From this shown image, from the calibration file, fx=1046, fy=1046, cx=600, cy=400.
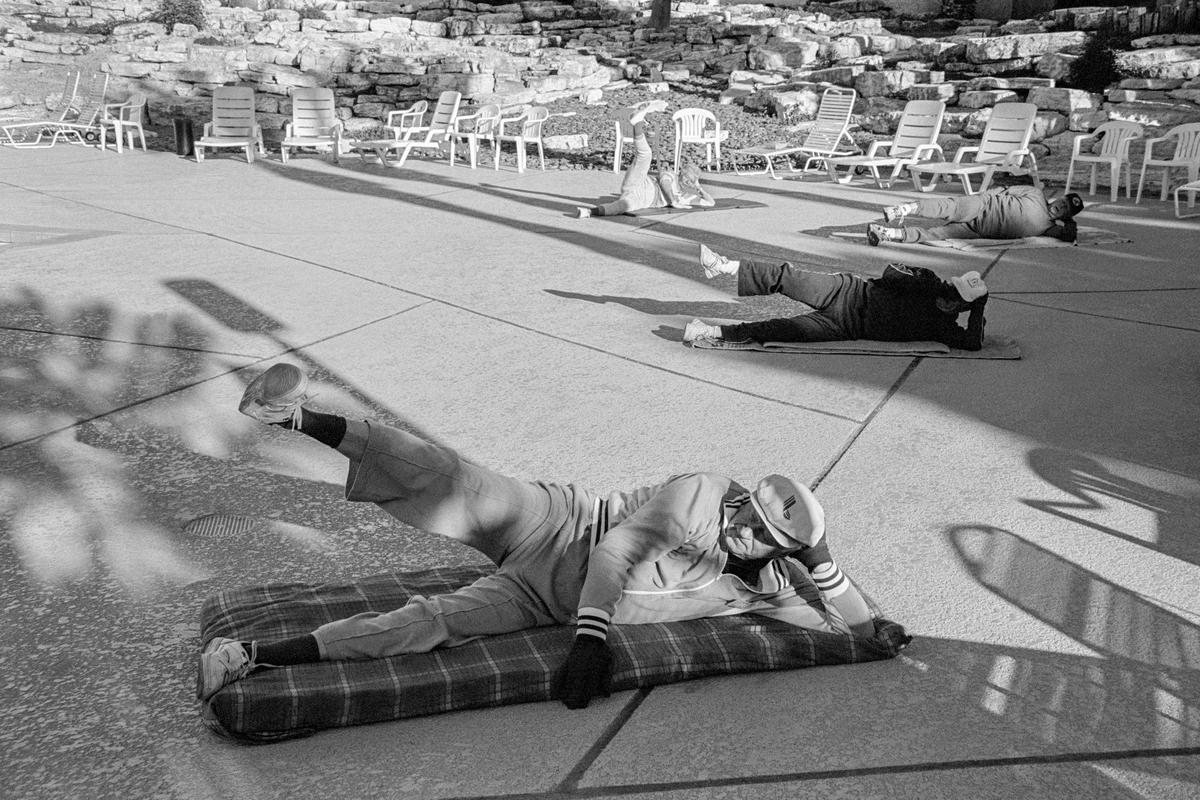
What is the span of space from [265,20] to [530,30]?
20.8ft

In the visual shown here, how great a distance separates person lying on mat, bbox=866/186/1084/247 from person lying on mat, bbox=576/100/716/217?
7.48 feet

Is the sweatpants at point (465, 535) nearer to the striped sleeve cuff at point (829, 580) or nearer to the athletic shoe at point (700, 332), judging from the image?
the striped sleeve cuff at point (829, 580)

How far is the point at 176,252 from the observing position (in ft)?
26.3

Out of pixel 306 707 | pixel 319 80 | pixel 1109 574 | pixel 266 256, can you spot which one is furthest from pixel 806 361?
pixel 319 80

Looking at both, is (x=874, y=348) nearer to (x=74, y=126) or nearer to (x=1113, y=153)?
(x=1113, y=153)

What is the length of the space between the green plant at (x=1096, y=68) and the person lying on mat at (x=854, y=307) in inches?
422

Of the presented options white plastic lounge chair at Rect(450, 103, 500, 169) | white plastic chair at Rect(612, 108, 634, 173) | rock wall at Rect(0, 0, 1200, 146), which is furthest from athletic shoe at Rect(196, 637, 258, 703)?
rock wall at Rect(0, 0, 1200, 146)

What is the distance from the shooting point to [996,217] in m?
8.55

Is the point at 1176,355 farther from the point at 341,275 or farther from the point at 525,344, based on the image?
the point at 341,275

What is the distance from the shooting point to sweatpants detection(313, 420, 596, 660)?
9.10ft

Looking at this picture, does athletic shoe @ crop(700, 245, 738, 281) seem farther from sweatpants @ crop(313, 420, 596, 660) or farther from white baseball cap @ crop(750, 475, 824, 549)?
white baseball cap @ crop(750, 475, 824, 549)

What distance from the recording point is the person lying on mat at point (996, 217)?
8305mm

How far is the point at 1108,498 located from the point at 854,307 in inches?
81.3

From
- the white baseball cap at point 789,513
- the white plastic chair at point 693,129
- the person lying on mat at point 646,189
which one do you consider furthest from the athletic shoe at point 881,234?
the white baseball cap at point 789,513
